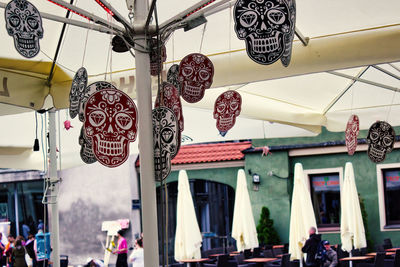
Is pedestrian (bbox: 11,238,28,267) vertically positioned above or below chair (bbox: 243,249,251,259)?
above

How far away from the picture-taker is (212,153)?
21219 millimetres

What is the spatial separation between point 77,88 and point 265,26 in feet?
7.35

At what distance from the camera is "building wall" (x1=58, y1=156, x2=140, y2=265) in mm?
21625

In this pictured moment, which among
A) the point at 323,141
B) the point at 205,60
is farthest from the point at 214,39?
the point at 323,141

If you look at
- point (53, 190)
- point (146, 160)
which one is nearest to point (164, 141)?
point (146, 160)

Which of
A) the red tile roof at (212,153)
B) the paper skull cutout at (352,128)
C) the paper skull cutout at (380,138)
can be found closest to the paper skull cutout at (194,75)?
the paper skull cutout at (352,128)

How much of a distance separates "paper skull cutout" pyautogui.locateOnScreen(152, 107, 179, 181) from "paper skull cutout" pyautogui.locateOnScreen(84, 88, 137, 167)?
20 centimetres

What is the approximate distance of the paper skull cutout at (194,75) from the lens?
6.50 metres

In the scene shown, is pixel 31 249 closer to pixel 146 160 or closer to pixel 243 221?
pixel 243 221

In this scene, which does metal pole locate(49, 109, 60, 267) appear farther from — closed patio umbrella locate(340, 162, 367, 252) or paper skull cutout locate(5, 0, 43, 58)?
closed patio umbrella locate(340, 162, 367, 252)

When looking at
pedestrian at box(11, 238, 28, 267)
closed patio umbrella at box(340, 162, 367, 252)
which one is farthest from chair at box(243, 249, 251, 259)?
pedestrian at box(11, 238, 28, 267)

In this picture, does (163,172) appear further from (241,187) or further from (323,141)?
(323,141)

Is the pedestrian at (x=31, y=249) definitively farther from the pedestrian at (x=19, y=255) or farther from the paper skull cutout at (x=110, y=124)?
the paper skull cutout at (x=110, y=124)

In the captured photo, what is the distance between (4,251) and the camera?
17.6 meters
